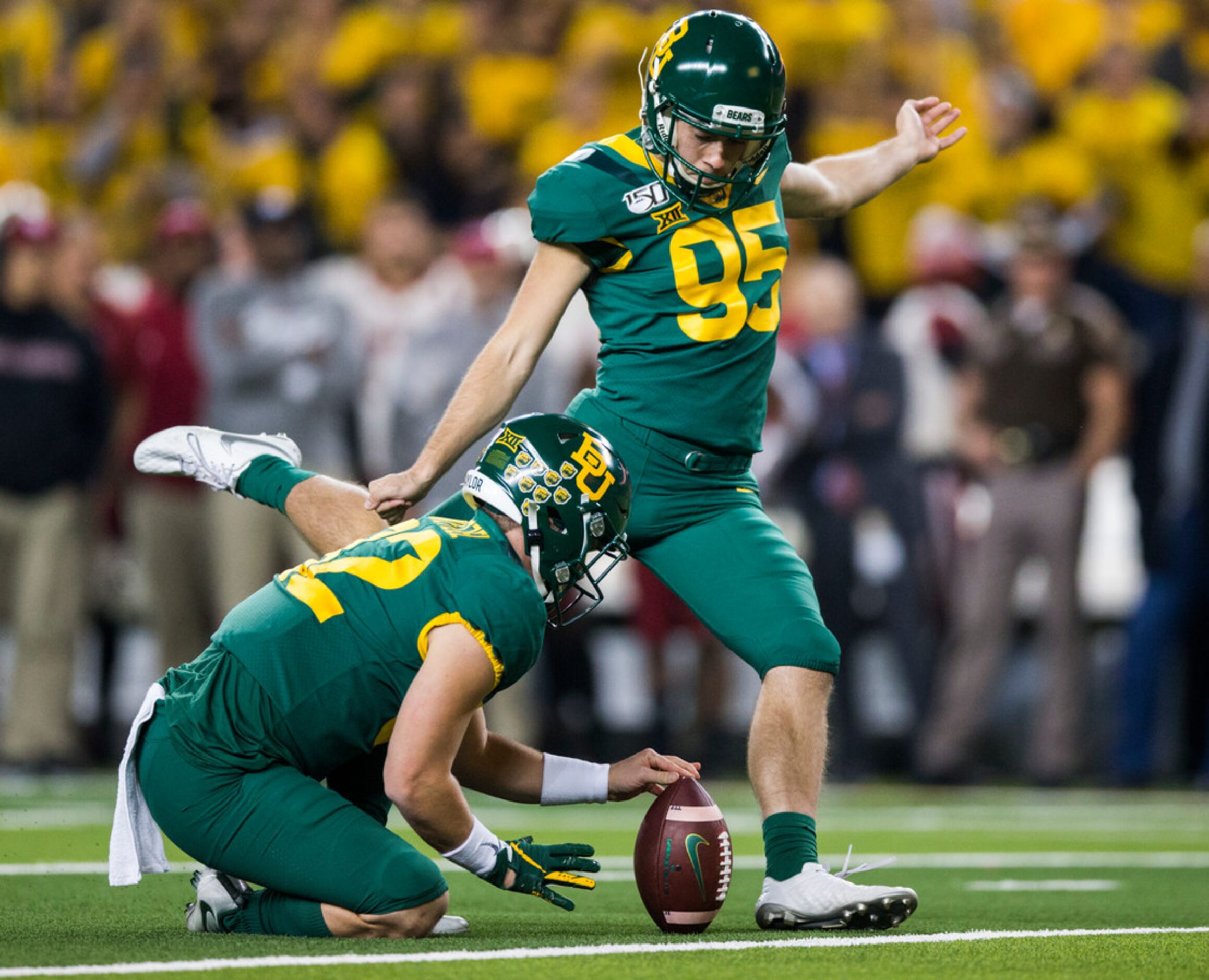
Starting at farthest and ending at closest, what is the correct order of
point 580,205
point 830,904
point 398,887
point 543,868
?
point 580,205 → point 830,904 → point 543,868 → point 398,887

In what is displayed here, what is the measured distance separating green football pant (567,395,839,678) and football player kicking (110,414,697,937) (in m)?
0.42

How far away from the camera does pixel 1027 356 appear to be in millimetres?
9398

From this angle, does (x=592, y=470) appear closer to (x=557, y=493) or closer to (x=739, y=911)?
(x=557, y=493)

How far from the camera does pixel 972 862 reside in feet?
20.7

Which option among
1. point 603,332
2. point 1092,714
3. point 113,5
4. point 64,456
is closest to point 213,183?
point 113,5

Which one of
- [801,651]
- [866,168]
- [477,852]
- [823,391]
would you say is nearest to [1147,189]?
[823,391]

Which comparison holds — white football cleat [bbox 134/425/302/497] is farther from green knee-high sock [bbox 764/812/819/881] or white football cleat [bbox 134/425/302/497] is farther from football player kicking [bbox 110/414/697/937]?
green knee-high sock [bbox 764/812/819/881]

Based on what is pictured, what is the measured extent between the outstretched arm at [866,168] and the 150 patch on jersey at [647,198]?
46 centimetres

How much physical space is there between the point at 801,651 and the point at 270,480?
1416 mm

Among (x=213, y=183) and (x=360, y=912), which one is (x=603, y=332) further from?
(x=213, y=183)

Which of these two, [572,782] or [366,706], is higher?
[366,706]

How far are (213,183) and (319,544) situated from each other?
7229mm

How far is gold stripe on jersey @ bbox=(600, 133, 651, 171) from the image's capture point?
4824 mm

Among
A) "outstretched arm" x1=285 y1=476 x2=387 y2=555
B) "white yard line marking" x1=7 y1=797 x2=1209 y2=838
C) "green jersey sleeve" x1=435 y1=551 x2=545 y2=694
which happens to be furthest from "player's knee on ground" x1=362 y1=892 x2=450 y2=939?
"white yard line marking" x1=7 y1=797 x2=1209 y2=838
